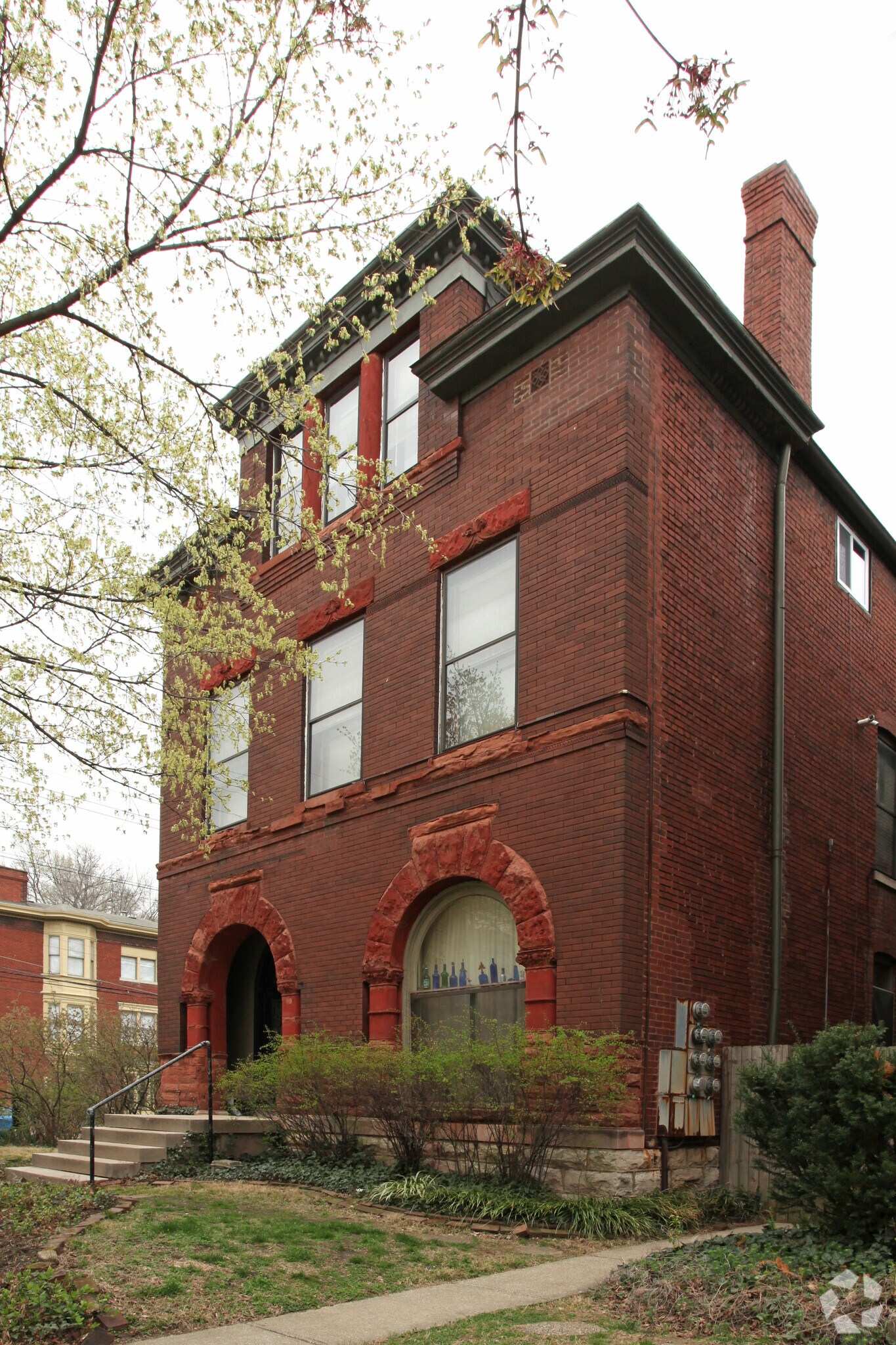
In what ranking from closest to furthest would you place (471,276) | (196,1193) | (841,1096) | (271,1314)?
(271,1314) → (841,1096) → (196,1193) → (471,276)

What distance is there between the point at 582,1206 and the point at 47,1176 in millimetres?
6265

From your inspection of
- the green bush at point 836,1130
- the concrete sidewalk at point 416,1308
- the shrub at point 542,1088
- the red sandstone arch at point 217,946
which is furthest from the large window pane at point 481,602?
the concrete sidewalk at point 416,1308

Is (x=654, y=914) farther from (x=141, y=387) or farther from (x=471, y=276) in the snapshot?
(x=471, y=276)

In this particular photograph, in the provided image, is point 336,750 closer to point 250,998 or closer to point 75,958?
point 250,998

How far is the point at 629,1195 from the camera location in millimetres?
10719

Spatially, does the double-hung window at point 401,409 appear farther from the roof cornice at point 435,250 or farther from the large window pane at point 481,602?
the large window pane at point 481,602

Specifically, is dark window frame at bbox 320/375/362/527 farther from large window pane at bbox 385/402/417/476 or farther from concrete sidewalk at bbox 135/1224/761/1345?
concrete sidewalk at bbox 135/1224/761/1345

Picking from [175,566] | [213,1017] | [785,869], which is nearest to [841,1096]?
[785,869]

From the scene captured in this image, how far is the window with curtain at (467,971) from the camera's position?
1291 cm

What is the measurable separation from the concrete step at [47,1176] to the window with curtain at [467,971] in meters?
3.75

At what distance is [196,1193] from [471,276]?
1097 centimetres

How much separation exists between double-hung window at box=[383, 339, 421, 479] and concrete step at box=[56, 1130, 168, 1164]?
8.60 metres

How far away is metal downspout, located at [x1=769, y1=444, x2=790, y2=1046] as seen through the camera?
13430 mm

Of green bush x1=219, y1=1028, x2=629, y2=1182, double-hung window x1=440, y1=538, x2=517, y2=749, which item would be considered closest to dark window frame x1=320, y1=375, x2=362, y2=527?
double-hung window x1=440, y1=538, x2=517, y2=749
